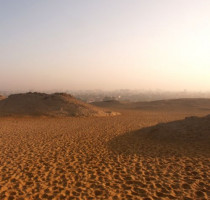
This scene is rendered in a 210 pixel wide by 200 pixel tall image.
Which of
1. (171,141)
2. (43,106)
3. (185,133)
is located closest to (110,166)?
(171,141)

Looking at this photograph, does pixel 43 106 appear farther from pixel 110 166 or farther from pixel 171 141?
pixel 110 166

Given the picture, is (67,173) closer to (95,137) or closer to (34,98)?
(95,137)

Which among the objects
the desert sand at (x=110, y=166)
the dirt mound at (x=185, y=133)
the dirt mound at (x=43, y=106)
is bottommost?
the desert sand at (x=110, y=166)

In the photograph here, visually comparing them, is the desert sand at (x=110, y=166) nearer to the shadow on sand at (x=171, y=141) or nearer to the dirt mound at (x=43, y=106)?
the shadow on sand at (x=171, y=141)

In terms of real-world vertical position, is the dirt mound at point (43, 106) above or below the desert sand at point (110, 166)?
above

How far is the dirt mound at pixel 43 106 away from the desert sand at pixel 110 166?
1325 centimetres

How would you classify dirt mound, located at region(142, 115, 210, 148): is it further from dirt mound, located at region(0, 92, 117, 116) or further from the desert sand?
dirt mound, located at region(0, 92, 117, 116)

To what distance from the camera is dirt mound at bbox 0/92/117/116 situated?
26109mm

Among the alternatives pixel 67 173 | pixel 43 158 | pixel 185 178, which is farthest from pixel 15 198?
pixel 185 178

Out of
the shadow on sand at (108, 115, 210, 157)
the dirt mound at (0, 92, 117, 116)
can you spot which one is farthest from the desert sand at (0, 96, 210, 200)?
the dirt mound at (0, 92, 117, 116)

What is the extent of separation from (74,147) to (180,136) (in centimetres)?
690

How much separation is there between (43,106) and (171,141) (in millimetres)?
20510

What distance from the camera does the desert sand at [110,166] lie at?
584cm

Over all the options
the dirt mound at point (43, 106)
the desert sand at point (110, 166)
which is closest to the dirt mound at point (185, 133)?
the desert sand at point (110, 166)
